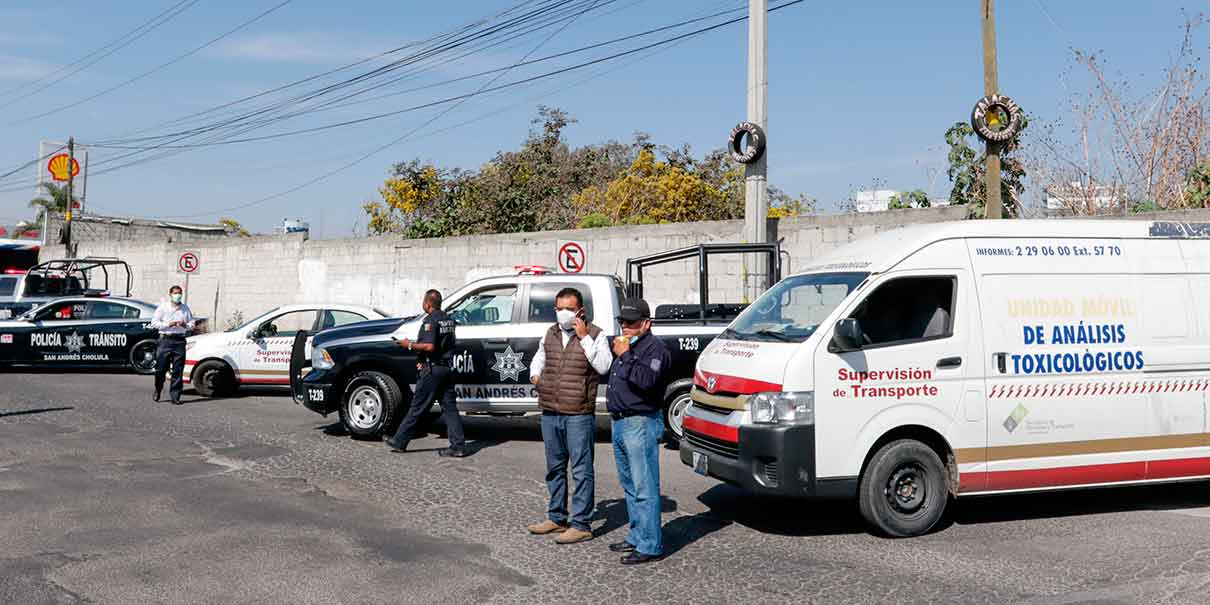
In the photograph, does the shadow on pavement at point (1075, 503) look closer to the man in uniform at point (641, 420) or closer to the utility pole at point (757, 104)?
the man in uniform at point (641, 420)

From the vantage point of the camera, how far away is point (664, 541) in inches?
285

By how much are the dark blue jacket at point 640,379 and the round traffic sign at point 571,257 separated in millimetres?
11410

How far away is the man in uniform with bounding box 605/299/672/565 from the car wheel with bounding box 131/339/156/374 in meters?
14.8

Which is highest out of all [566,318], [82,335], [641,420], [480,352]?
[566,318]

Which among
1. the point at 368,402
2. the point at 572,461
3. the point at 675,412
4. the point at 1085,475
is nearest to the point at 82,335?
the point at 368,402

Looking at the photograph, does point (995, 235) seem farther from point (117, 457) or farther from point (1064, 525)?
point (117, 457)

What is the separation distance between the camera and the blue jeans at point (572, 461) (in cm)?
705

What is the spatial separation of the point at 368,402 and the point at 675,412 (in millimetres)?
3519

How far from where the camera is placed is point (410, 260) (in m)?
24.1

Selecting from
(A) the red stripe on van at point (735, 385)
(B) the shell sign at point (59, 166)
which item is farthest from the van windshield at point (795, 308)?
(B) the shell sign at point (59, 166)

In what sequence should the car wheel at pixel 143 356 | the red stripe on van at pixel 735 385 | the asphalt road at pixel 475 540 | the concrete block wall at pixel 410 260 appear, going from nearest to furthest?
the asphalt road at pixel 475 540 < the red stripe on van at pixel 735 385 < the concrete block wall at pixel 410 260 < the car wheel at pixel 143 356

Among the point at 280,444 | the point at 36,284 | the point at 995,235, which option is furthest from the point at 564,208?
the point at 995,235

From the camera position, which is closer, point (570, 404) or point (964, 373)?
point (570, 404)

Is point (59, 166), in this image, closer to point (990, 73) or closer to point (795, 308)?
point (990, 73)
